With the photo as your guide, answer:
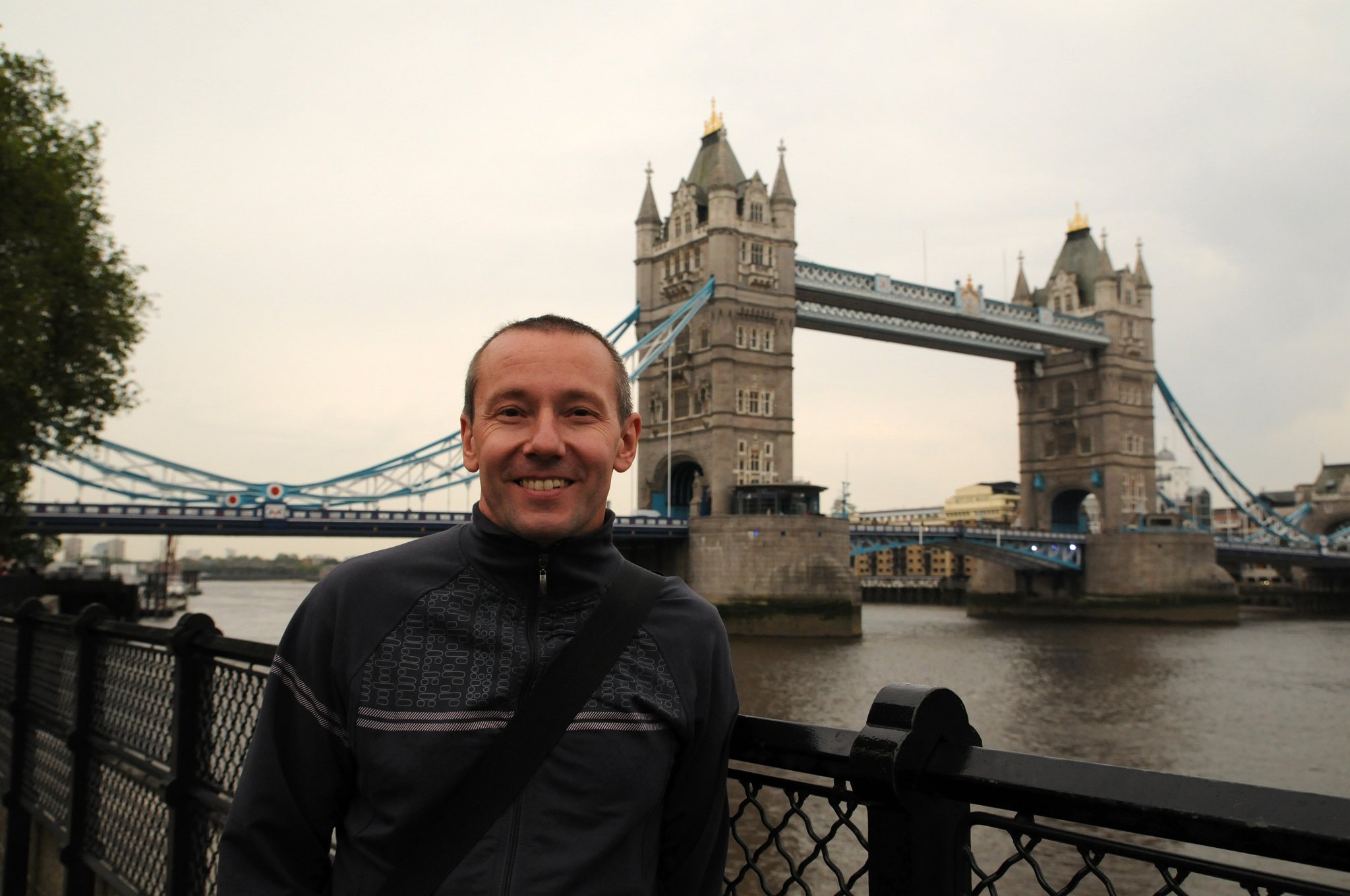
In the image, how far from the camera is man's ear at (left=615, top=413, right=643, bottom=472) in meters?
1.91

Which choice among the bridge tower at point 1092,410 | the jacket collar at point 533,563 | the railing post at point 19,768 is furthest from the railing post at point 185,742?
the bridge tower at point 1092,410

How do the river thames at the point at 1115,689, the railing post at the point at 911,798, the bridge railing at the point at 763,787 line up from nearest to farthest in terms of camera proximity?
the bridge railing at the point at 763,787 < the railing post at the point at 911,798 < the river thames at the point at 1115,689

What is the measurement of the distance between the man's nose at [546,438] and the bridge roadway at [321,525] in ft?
87.6

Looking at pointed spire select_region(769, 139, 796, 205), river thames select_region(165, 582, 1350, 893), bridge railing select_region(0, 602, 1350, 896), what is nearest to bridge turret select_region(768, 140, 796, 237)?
pointed spire select_region(769, 139, 796, 205)

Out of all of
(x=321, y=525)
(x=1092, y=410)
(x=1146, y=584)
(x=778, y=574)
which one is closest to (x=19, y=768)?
(x=778, y=574)

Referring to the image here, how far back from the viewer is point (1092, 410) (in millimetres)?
47312

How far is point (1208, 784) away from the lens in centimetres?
115

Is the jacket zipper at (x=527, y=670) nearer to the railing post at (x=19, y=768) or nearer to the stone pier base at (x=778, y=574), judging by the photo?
the railing post at (x=19, y=768)

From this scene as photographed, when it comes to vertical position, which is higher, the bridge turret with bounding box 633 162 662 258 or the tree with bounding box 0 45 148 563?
the bridge turret with bounding box 633 162 662 258

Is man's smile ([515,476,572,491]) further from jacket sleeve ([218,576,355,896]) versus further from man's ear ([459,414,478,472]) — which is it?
jacket sleeve ([218,576,355,896])

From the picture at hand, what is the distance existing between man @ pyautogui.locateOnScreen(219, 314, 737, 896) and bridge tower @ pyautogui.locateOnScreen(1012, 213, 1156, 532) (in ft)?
155

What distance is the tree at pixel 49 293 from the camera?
15.1m

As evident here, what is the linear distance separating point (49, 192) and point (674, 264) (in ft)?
80.1

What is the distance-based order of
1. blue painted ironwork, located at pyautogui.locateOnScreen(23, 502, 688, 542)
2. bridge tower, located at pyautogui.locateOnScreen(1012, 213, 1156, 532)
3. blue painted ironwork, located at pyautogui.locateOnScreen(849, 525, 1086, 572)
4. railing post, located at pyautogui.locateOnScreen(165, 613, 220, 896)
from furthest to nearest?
bridge tower, located at pyautogui.locateOnScreen(1012, 213, 1156, 532) < blue painted ironwork, located at pyautogui.locateOnScreen(849, 525, 1086, 572) < blue painted ironwork, located at pyautogui.locateOnScreen(23, 502, 688, 542) < railing post, located at pyautogui.locateOnScreen(165, 613, 220, 896)
